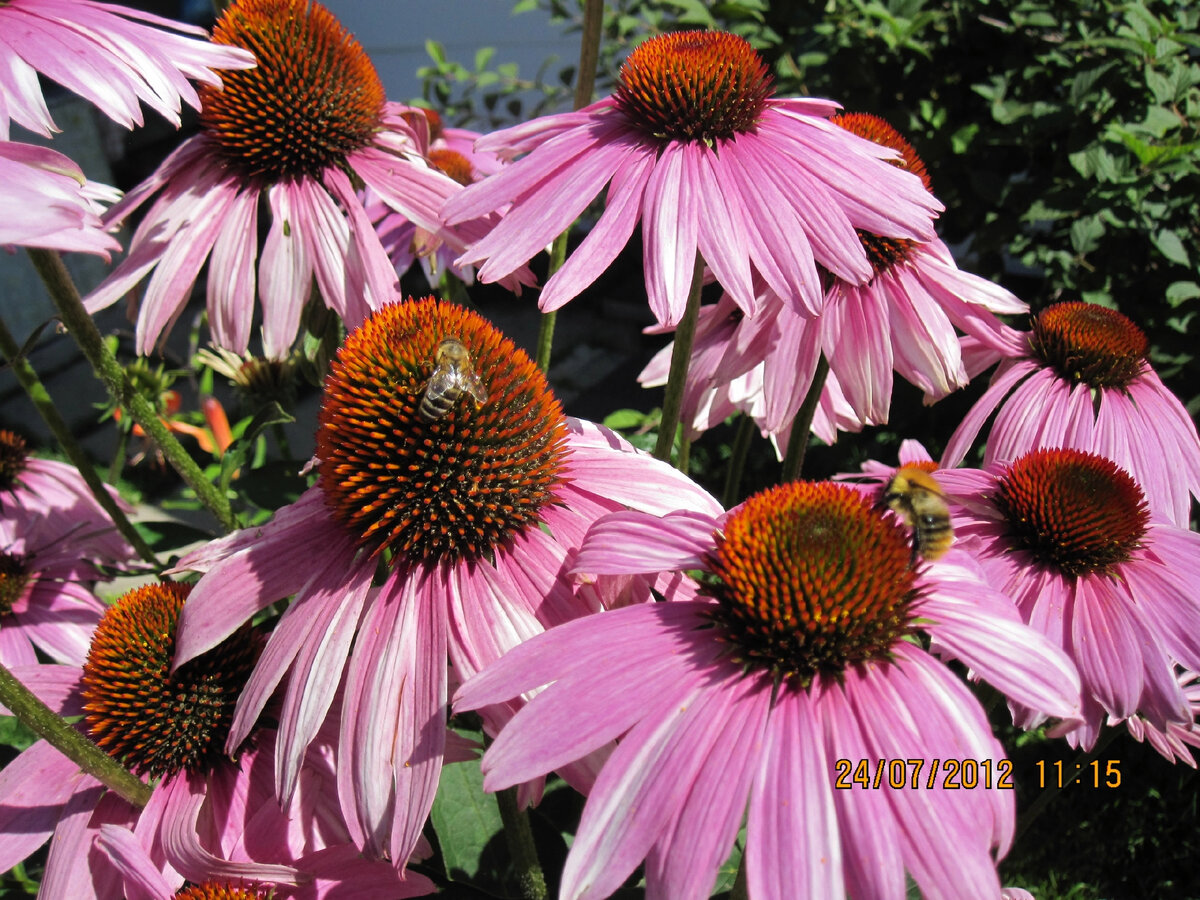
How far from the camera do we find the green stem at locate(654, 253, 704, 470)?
106 centimetres

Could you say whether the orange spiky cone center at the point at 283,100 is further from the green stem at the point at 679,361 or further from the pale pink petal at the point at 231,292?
the green stem at the point at 679,361

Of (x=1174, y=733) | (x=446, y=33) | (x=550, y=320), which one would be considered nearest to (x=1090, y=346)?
(x=1174, y=733)

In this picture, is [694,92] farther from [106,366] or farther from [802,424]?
[106,366]

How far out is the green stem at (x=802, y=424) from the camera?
3.97 feet

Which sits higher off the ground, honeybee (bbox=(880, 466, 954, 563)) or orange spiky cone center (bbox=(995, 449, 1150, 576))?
honeybee (bbox=(880, 466, 954, 563))

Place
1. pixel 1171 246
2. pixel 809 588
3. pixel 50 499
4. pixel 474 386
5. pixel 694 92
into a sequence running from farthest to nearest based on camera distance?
pixel 1171 246 → pixel 50 499 → pixel 694 92 → pixel 474 386 → pixel 809 588

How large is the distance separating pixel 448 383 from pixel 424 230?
50 cm

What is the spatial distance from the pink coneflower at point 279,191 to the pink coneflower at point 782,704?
585 mm

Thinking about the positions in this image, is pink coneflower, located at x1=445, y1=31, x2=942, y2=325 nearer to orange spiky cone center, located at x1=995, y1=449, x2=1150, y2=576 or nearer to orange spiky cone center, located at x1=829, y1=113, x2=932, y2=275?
orange spiky cone center, located at x1=829, y1=113, x2=932, y2=275

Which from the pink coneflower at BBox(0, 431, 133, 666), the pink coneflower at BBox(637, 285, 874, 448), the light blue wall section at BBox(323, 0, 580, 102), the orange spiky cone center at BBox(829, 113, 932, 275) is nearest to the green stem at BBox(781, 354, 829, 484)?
the pink coneflower at BBox(637, 285, 874, 448)

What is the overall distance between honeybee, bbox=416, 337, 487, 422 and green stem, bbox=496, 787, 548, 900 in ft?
1.36

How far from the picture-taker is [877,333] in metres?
1.12

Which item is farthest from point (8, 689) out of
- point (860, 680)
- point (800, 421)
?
point (800, 421)

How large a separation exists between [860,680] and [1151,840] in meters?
2.04
